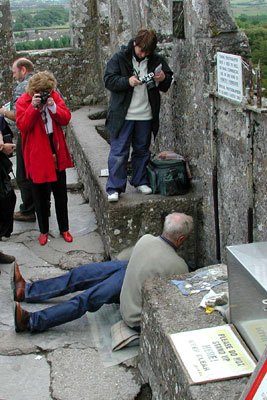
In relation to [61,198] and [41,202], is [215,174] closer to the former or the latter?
[61,198]

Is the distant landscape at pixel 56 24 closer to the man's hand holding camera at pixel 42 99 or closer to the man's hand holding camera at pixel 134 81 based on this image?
the man's hand holding camera at pixel 134 81

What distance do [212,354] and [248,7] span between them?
111 inches

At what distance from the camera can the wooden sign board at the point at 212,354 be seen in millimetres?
2678

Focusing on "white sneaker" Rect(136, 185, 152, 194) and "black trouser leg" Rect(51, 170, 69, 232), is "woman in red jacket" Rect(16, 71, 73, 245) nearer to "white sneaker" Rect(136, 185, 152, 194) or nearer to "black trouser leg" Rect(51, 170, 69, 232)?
"black trouser leg" Rect(51, 170, 69, 232)

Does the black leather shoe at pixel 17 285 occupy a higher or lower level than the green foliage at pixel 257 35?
lower

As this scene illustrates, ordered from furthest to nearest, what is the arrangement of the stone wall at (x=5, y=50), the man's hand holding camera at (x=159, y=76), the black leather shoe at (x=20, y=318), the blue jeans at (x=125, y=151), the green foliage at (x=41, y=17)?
the green foliage at (x=41, y=17)
the stone wall at (x=5, y=50)
the blue jeans at (x=125, y=151)
the man's hand holding camera at (x=159, y=76)
the black leather shoe at (x=20, y=318)

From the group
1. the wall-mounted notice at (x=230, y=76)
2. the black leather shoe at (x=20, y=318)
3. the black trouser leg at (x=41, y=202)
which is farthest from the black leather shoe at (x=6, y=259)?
the wall-mounted notice at (x=230, y=76)

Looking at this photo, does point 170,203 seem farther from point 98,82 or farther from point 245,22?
point 98,82

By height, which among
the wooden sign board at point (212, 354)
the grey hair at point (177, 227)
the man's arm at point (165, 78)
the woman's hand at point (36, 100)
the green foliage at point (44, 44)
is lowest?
the wooden sign board at point (212, 354)

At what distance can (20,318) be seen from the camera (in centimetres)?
402

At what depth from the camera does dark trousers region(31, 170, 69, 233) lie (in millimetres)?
5523

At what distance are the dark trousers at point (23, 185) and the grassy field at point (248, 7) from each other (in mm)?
2456

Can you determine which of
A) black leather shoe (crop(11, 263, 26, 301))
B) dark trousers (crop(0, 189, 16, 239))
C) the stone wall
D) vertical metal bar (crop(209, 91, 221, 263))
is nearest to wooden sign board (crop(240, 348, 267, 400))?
vertical metal bar (crop(209, 91, 221, 263))

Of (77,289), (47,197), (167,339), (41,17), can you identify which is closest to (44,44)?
(41,17)
